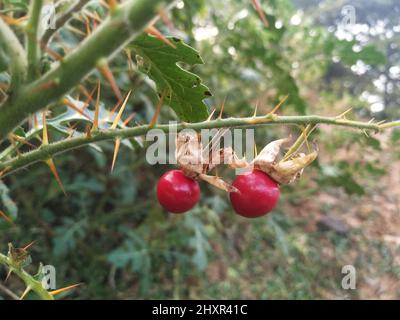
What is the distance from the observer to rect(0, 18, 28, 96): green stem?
64 cm

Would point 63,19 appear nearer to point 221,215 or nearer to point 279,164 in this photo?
point 279,164

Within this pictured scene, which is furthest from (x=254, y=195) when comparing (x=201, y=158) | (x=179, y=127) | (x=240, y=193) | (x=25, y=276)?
(x=25, y=276)

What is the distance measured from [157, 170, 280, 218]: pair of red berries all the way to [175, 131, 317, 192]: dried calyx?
0.02 metres

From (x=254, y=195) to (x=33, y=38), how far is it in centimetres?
59

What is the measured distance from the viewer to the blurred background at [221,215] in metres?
2.49

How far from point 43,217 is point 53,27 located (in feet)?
6.22

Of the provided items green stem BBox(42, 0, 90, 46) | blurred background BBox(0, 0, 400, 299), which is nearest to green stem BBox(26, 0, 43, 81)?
green stem BBox(42, 0, 90, 46)

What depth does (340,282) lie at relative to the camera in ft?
11.3

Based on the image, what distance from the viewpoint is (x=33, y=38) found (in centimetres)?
63
